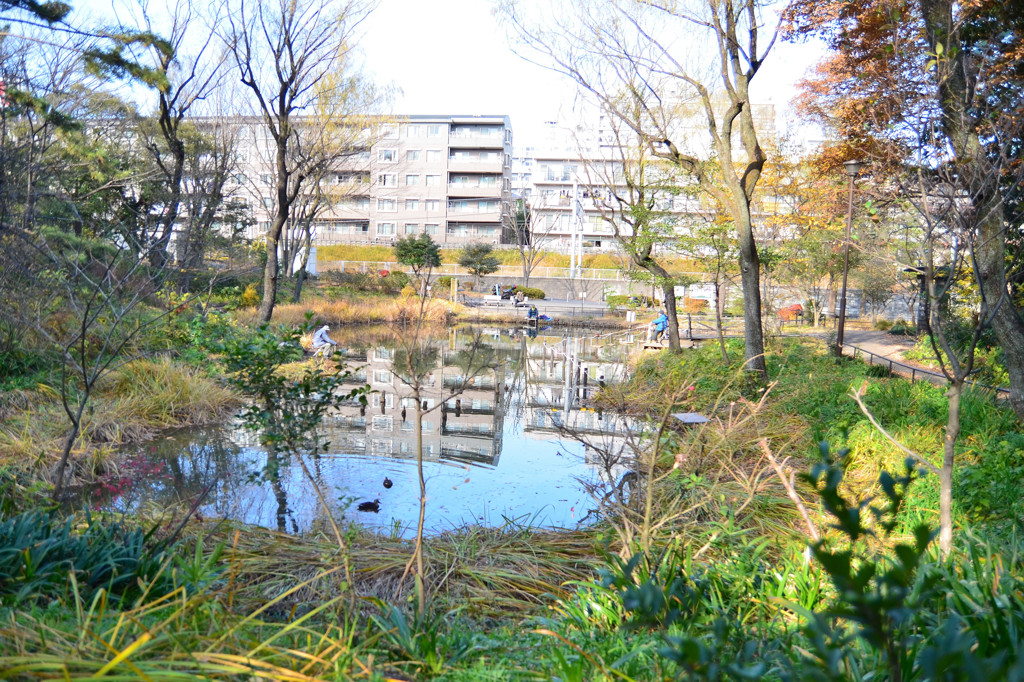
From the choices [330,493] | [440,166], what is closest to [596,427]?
[330,493]

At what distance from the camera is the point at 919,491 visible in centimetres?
576

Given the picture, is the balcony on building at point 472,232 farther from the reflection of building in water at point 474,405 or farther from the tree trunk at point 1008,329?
the tree trunk at point 1008,329

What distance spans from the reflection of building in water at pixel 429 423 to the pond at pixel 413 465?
1.0 inches

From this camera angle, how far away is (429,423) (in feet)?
38.6

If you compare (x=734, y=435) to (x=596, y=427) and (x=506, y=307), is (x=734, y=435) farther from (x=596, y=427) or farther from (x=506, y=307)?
(x=506, y=307)

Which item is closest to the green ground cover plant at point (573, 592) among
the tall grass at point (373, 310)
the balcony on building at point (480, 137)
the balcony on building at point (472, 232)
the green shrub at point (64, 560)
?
the green shrub at point (64, 560)

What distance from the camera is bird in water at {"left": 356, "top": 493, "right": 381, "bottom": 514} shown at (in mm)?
7254

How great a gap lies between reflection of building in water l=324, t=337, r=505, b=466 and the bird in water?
3.37 ft

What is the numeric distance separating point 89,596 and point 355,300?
81.4 ft

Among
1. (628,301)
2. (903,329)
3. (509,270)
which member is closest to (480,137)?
(509,270)

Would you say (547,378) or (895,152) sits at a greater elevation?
(895,152)

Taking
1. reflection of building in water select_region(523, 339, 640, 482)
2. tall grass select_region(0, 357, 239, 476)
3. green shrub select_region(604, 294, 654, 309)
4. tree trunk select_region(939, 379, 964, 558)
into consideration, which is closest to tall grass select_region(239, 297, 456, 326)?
reflection of building in water select_region(523, 339, 640, 482)

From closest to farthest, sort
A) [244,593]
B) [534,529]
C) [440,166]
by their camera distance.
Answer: [244,593] → [534,529] → [440,166]

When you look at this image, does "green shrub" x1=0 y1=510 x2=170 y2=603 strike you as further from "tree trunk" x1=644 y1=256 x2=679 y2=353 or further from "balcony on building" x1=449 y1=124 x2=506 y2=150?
"balcony on building" x1=449 y1=124 x2=506 y2=150
